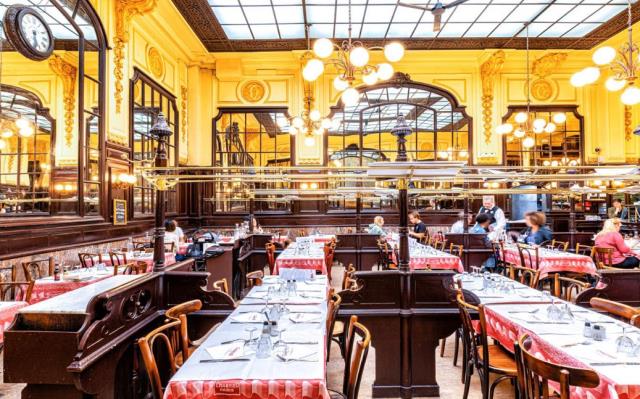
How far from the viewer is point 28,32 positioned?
5582mm

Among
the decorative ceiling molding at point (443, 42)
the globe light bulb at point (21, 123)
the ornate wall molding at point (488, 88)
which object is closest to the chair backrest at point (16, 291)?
the globe light bulb at point (21, 123)

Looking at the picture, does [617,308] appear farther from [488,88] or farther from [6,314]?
[488,88]

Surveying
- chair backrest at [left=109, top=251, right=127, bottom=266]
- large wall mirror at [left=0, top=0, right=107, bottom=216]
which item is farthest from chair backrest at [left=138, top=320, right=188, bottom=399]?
large wall mirror at [left=0, top=0, right=107, bottom=216]

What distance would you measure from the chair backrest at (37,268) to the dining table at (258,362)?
366cm

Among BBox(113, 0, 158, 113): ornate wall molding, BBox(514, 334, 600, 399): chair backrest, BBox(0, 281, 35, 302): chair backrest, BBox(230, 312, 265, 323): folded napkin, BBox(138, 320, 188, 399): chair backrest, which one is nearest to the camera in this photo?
BBox(514, 334, 600, 399): chair backrest

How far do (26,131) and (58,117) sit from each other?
0.64m

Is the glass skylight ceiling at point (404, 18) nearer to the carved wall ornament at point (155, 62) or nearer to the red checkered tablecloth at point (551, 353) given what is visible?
the carved wall ornament at point (155, 62)

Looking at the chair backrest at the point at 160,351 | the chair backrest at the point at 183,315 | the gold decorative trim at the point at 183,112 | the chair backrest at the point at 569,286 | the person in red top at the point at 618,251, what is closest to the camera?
the chair backrest at the point at 160,351

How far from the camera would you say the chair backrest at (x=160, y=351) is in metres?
2.12

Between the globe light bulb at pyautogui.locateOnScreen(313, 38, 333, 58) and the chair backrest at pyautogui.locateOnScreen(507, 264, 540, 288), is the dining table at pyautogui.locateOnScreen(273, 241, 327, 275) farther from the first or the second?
the globe light bulb at pyautogui.locateOnScreen(313, 38, 333, 58)

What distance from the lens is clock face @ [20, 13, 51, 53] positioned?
18.1ft

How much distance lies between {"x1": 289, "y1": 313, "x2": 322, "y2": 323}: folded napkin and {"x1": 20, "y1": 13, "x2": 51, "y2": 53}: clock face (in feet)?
17.7

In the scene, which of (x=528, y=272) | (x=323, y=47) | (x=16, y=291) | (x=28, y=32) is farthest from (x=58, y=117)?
(x=528, y=272)

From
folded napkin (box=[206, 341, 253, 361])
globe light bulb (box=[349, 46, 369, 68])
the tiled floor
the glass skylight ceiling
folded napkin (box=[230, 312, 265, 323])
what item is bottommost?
the tiled floor
